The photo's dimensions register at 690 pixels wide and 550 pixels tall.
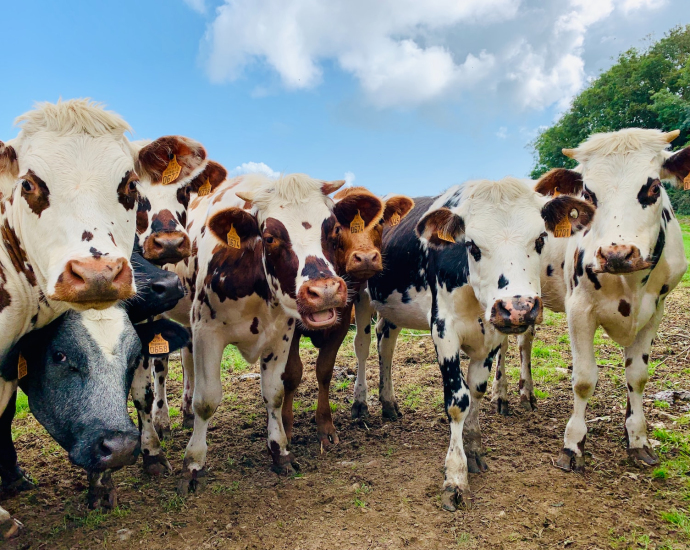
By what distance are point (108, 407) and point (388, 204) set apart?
3408 millimetres

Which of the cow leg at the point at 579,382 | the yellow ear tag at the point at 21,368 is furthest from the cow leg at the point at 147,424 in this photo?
the cow leg at the point at 579,382

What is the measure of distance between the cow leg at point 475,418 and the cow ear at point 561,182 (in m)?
1.73

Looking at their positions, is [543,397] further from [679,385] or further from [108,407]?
[108,407]

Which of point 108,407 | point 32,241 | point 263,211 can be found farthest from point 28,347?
point 263,211

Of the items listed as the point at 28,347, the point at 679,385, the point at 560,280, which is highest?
the point at 560,280

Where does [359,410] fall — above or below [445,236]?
below

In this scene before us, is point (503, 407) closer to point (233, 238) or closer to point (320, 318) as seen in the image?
point (320, 318)

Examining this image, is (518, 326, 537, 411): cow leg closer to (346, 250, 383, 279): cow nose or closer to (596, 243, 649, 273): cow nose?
(596, 243, 649, 273): cow nose

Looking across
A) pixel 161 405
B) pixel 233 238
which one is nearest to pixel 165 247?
pixel 233 238

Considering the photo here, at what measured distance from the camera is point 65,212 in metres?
2.64

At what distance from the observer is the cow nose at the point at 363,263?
4.57m

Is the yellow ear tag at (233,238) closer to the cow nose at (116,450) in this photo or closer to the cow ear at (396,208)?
the cow nose at (116,450)

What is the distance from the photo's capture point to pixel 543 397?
631cm

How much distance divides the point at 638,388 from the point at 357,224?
3.03 metres
